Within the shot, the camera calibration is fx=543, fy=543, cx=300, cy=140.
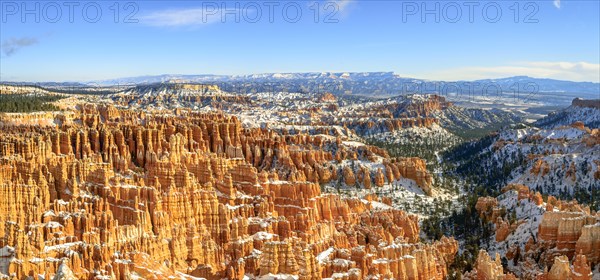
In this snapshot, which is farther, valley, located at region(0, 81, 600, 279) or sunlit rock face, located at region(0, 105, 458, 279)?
valley, located at region(0, 81, 600, 279)

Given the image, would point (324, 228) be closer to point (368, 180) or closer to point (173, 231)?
point (173, 231)

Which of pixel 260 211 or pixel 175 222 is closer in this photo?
pixel 175 222

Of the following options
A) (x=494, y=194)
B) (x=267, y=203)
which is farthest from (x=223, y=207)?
(x=494, y=194)

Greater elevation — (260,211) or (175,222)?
(175,222)

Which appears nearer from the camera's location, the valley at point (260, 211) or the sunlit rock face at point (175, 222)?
the sunlit rock face at point (175, 222)

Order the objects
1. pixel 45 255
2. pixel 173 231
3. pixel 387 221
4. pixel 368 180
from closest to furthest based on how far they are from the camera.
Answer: pixel 45 255, pixel 173 231, pixel 387 221, pixel 368 180

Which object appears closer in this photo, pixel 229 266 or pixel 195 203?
pixel 229 266

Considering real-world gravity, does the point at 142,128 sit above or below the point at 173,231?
above

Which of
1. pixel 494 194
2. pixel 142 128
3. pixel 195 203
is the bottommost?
pixel 494 194
